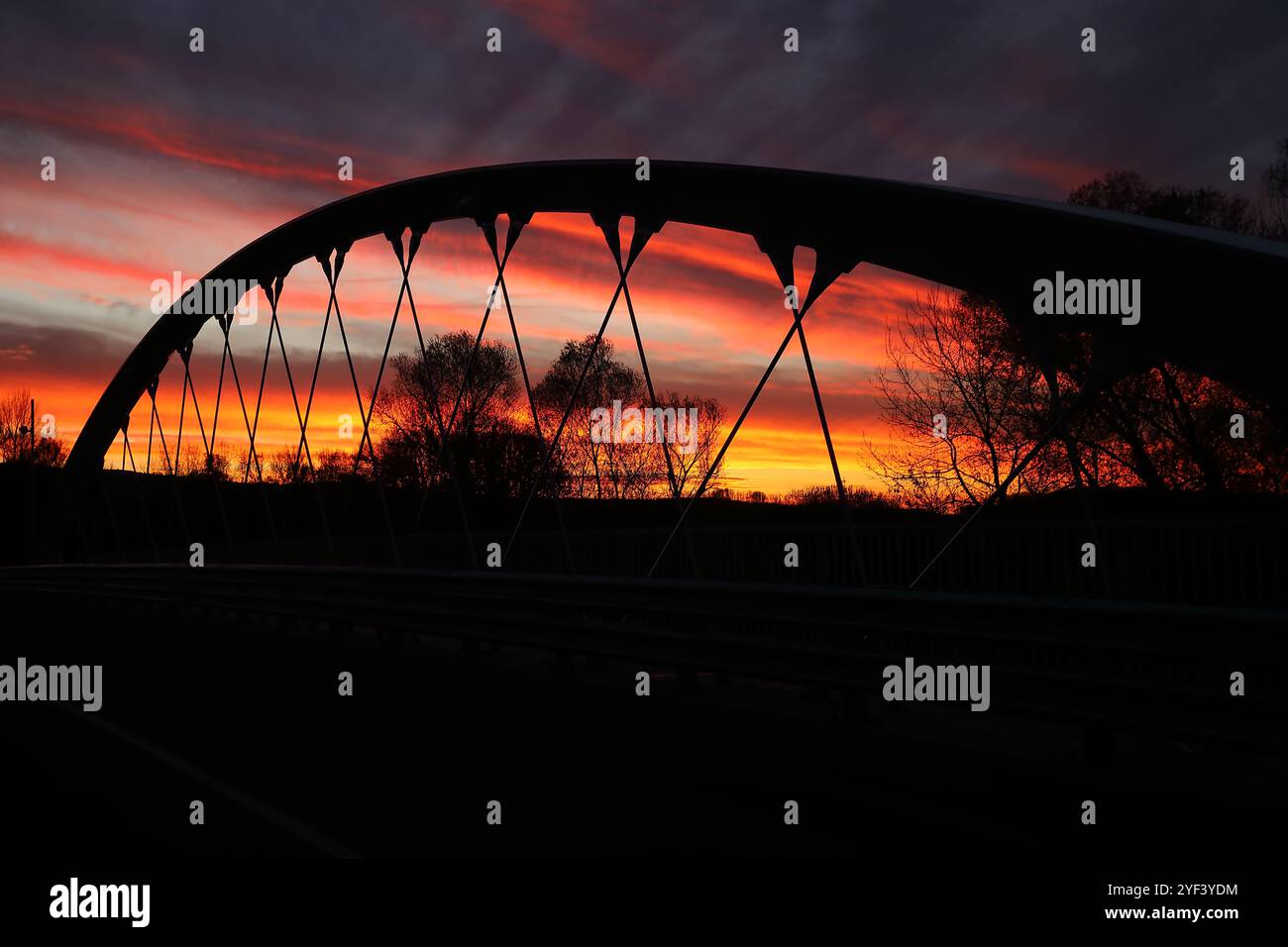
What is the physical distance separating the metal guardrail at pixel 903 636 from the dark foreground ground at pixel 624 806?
0.37 m

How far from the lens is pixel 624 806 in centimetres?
642

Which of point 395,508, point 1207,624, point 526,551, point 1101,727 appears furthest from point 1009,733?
point 395,508

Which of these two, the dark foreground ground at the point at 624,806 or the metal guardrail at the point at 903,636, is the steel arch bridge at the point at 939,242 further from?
the dark foreground ground at the point at 624,806

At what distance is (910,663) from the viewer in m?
7.39

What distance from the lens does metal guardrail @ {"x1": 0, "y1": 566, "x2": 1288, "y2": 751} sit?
5734mm

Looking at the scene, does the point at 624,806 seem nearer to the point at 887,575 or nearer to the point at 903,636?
the point at 903,636

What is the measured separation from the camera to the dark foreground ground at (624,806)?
4922 mm

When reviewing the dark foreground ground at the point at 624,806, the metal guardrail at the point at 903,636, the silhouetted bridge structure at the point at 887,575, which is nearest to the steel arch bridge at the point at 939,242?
the silhouetted bridge structure at the point at 887,575

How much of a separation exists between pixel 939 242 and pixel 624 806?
5.49 metres

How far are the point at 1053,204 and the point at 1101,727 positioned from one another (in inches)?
148

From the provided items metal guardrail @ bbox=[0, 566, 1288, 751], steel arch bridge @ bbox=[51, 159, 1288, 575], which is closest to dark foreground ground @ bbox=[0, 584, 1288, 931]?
metal guardrail @ bbox=[0, 566, 1288, 751]

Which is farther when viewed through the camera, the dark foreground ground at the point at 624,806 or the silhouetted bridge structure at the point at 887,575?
the silhouetted bridge structure at the point at 887,575
